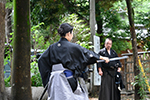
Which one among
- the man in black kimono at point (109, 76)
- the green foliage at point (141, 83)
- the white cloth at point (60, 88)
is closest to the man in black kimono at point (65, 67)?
the white cloth at point (60, 88)

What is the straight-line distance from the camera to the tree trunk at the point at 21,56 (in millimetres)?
5414

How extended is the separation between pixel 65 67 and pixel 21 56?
184 centimetres

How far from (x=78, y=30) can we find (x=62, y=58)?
711 cm

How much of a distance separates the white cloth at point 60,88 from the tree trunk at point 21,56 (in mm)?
1616

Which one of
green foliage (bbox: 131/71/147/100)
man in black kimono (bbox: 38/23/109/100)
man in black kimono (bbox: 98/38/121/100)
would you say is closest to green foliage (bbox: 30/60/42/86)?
man in black kimono (bbox: 98/38/121/100)

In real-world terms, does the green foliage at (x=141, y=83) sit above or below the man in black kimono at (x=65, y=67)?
below

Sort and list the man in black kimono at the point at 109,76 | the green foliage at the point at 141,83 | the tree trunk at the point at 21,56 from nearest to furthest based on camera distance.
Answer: the tree trunk at the point at 21,56
the man in black kimono at the point at 109,76
the green foliage at the point at 141,83

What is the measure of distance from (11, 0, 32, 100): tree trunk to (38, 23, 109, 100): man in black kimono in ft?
4.62

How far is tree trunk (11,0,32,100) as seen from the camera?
5414 mm

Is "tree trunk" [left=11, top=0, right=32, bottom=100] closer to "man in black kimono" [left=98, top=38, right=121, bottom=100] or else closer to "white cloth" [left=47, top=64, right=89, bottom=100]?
"white cloth" [left=47, top=64, right=89, bottom=100]

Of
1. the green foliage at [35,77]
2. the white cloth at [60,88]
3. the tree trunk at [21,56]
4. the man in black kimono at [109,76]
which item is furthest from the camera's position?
the green foliage at [35,77]

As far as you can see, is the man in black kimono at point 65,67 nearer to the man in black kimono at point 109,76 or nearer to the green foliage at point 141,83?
the man in black kimono at point 109,76

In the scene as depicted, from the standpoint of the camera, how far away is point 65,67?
3.92 m

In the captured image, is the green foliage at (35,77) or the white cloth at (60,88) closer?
the white cloth at (60,88)
